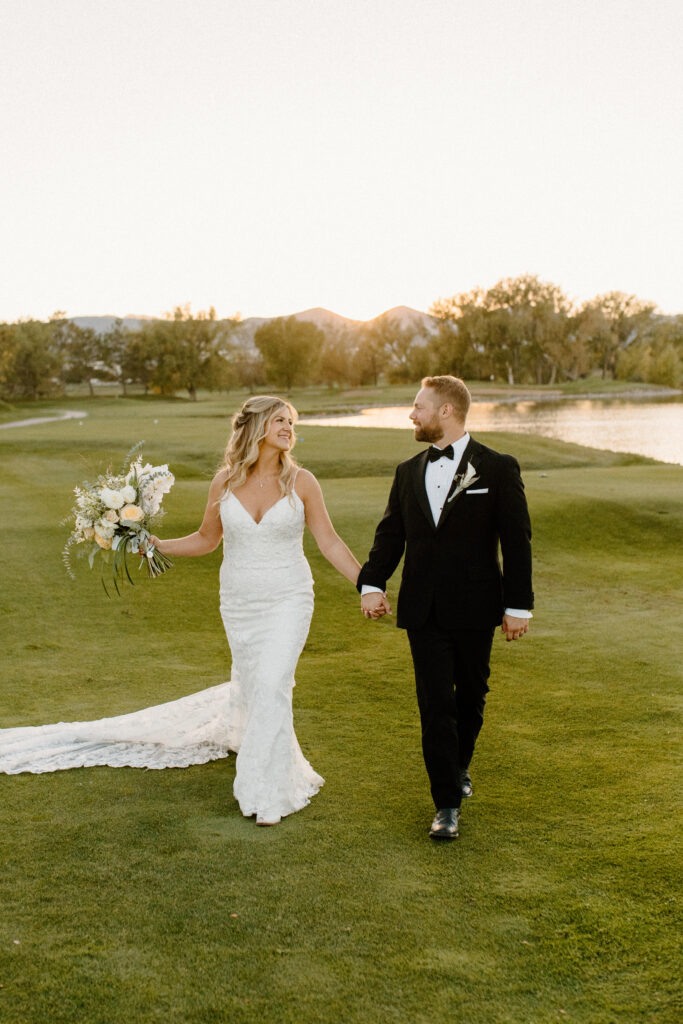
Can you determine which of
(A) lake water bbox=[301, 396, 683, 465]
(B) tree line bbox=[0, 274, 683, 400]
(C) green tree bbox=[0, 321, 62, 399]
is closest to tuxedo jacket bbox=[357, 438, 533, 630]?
(A) lake water bbox=[301, 396, 683, 465]

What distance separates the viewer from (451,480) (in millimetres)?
5191

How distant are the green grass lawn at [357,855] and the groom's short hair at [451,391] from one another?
238cm

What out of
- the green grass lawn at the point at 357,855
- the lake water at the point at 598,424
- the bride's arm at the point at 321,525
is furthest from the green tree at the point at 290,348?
the bride's arm at the point at 321,525

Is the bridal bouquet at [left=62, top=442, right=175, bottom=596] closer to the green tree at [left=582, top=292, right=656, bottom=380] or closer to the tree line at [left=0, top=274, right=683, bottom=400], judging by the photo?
the tree line at [left=0, top=274, right=683, bottom=400]

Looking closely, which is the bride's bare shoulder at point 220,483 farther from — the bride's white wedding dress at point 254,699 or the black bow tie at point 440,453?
the black bow tie at point 440,453

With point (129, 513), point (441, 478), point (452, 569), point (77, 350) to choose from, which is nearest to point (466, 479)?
point (441, 478)

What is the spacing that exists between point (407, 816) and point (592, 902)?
1.30 m

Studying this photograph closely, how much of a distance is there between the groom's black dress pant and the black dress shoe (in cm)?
4

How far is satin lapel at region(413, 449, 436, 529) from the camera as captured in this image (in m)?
5.18

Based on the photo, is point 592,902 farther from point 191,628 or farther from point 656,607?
point 656,607

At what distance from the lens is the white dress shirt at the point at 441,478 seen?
520 cm

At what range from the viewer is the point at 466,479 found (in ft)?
Result: 16.7

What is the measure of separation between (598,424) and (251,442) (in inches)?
2055

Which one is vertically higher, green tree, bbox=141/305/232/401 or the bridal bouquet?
green tree, bbox=141/305/232/401
